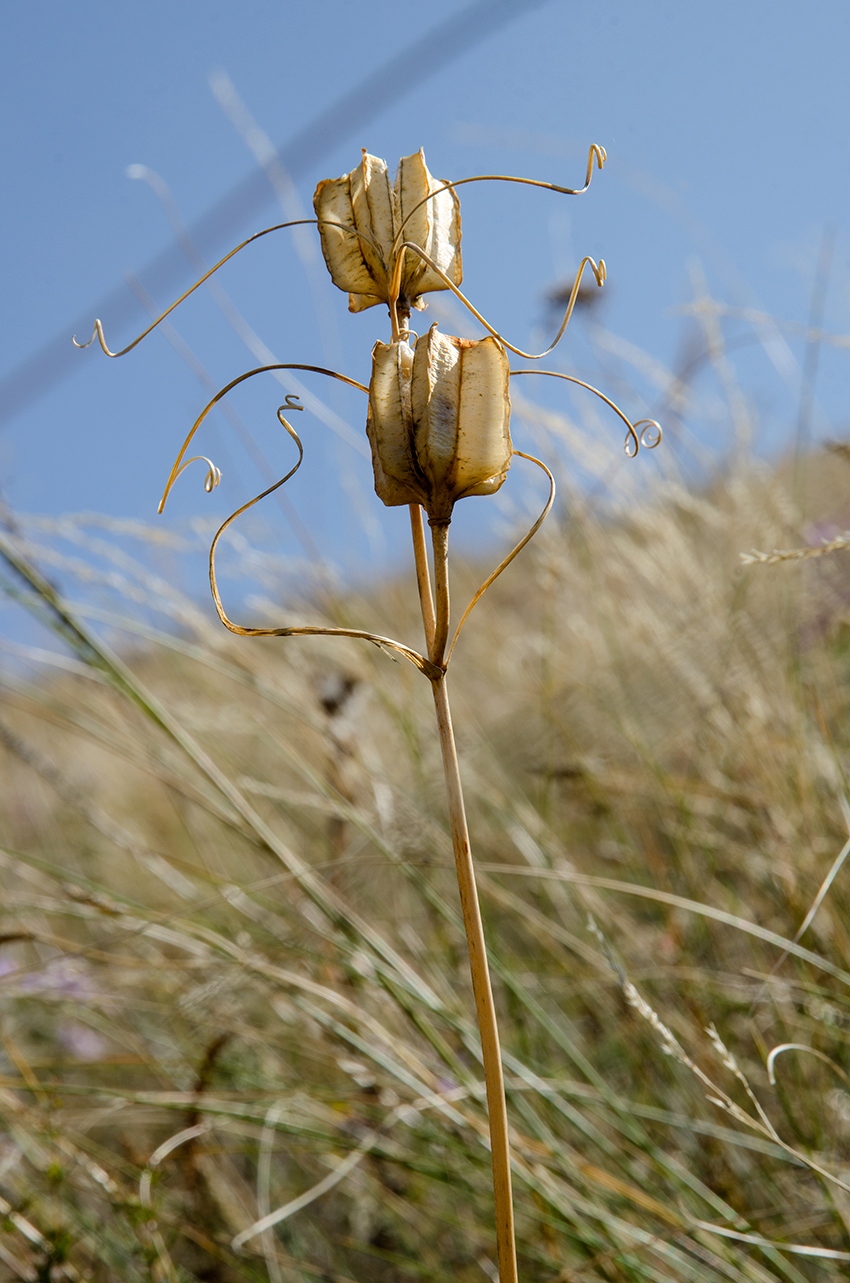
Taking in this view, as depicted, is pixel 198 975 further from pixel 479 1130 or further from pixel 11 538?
pixel 11 538

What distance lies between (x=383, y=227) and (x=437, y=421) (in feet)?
0.24

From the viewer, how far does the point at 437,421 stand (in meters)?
0.25

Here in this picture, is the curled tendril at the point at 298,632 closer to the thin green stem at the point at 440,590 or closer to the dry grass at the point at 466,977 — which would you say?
the thin green stem at the point at 440,590

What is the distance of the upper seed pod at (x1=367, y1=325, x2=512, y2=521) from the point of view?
25 centimetres

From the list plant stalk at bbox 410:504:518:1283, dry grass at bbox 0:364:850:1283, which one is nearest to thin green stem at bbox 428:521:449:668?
plant stalk at bbox 410:504:518:1283

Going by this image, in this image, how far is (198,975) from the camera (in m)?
1.05

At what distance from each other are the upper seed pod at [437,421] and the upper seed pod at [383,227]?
1.4 inches

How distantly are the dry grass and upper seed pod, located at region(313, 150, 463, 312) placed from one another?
1.01 feet

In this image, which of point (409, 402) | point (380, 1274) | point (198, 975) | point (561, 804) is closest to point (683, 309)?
point (409, 402)

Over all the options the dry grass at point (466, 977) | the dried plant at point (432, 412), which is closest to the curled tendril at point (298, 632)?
the dried plant at point (432, 412)

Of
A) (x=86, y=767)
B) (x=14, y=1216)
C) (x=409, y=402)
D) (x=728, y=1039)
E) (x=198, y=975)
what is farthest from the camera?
(x=86, y=767)

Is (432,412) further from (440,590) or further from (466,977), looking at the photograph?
(466,977)

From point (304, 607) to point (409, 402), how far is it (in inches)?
34.5

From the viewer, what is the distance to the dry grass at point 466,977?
63 cm
